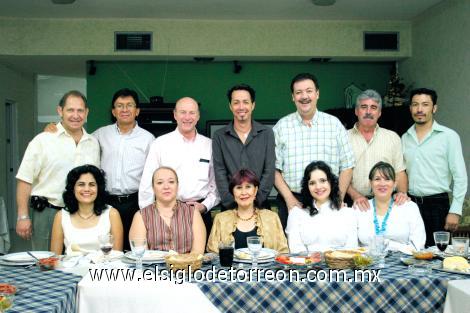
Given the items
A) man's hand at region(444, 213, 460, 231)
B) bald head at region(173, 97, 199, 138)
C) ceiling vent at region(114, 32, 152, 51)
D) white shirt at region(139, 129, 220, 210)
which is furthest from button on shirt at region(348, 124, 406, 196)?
ceiling vent at region(114, 32, 152, 51)

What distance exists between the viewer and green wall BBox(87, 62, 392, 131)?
622 cm

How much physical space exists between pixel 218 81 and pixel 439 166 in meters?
3.36

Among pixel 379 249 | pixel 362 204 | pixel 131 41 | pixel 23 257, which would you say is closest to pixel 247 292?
pixel 379 249

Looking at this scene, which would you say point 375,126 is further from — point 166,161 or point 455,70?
point 455,70

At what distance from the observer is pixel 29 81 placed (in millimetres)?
8227

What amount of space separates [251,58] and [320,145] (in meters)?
3.01

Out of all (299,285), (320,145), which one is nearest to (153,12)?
(320,145)

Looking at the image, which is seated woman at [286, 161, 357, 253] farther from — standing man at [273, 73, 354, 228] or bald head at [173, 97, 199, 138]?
bald head at [173, 97, 199, 138]

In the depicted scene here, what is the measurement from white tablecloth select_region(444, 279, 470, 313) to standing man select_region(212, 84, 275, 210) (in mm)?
1431

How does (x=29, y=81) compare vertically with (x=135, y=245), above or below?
above

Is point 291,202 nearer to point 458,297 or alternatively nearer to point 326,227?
point 326,227

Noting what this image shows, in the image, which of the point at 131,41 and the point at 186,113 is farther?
the point at 131,41

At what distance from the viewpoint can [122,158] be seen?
3.60 m

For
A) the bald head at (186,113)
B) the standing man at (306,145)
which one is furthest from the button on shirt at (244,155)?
the bald head at (186,113)
